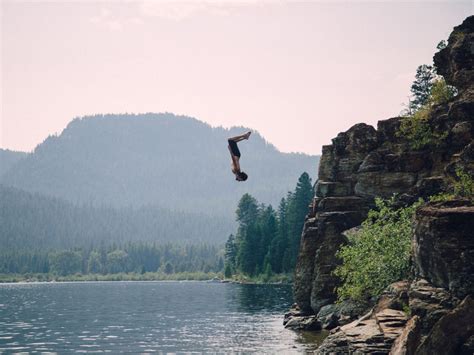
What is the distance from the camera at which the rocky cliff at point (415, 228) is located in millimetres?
35000

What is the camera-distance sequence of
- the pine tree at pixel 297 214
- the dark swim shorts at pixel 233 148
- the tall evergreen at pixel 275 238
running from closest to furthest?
the dark swim shorts at pixel 233 148 → the pine tree at pixel 297 214 → the tall evergreen at pixel 275 238

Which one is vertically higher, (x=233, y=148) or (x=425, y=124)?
(x=425, y=124)

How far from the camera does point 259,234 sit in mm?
161125

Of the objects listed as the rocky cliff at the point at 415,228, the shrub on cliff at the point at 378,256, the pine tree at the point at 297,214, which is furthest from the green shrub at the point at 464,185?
the pine tree at the point at 297,214

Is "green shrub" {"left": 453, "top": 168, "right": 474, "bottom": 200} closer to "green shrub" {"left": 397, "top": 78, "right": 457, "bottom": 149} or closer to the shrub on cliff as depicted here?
the shrub on cliff

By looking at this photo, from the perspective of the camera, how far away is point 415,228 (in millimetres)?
39312

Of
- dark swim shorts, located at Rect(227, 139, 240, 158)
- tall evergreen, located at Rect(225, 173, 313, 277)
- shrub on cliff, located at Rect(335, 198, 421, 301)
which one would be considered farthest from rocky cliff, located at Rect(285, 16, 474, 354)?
tall evergreen, located at Rect(225, 173, 313, 277)

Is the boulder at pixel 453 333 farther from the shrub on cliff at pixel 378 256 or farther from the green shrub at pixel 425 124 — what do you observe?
the green shrub at pixel 425 124

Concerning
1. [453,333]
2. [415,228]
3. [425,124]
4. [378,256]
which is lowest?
[453,333]

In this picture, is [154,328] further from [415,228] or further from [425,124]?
[415,228]

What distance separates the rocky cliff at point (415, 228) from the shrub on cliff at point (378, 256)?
2106 millimetres

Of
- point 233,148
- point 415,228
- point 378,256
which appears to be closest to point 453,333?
point 415,228

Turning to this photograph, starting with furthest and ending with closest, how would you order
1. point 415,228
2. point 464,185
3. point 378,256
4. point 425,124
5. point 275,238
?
1. point 275,238
2. point 425,124
3. point 378,256
4. point 464,185
5. point 415,228

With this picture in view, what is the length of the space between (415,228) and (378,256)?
1326 cm
